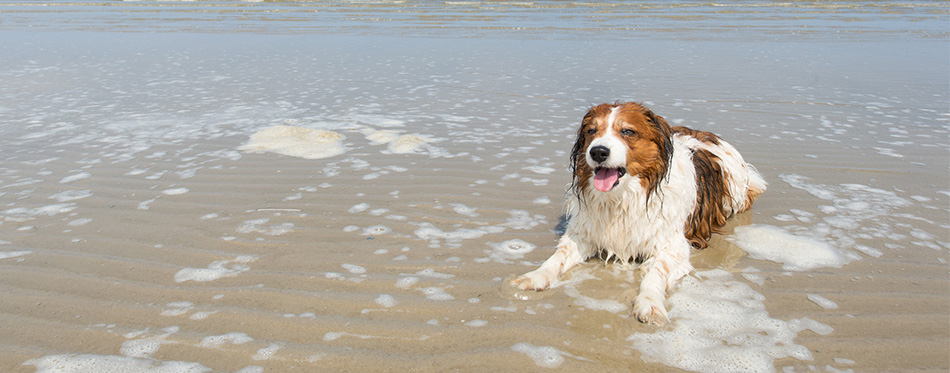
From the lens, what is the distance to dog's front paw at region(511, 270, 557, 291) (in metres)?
3.81

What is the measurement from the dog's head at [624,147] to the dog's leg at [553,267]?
17.7 inches

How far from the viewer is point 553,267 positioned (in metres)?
3.97

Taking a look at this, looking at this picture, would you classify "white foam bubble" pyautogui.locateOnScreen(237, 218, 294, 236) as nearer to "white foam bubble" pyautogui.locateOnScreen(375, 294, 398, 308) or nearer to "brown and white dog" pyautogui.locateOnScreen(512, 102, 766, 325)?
"white foam bubble" pyautogui.locateOnScreen(375, 294, 398, 308)

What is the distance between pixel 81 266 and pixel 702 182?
14.3 ft

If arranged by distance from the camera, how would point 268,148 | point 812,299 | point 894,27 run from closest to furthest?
point 812,299 → point 268,148 → point 894,27

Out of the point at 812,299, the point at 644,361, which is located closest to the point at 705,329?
the point at 644,361

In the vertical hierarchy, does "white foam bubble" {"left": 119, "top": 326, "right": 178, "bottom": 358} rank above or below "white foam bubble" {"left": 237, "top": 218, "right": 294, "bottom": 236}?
below

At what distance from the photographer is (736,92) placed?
966 centimetres

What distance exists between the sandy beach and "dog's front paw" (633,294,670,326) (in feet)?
0.24

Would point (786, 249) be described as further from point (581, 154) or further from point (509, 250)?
point (509, 250)

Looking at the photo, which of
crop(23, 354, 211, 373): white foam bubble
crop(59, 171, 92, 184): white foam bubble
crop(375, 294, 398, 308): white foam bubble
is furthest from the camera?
crop(59, 171, 92, 184): white foam bubble

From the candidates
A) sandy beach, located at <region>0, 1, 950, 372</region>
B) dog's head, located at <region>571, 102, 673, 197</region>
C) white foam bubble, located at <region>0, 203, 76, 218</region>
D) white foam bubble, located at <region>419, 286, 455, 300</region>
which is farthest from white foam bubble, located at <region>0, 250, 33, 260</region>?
dog's head, located at <region>571, 102, 673, 197</region>

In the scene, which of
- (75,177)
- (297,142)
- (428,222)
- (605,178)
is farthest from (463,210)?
(75,177)

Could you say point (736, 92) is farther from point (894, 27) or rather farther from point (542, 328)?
point (894, 27)
